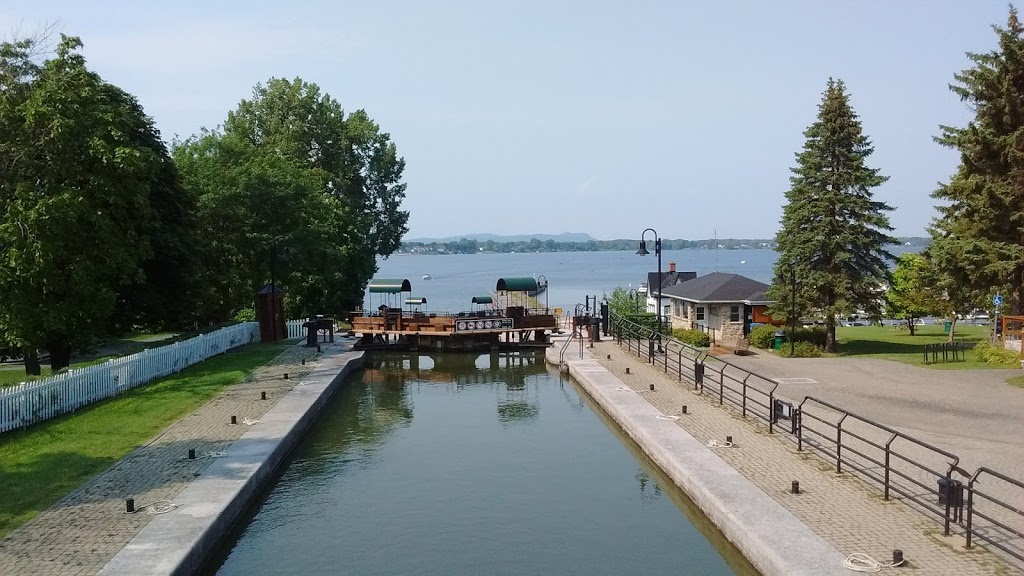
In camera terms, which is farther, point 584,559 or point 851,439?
point 851,439

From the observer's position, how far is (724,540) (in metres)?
13.8

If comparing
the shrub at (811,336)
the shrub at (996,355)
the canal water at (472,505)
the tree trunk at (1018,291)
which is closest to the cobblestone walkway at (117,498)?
the canal water at (472,505)

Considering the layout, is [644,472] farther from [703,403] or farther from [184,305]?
[184,305]

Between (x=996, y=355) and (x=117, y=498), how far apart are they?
29.4m

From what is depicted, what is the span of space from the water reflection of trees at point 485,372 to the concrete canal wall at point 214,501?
23.7 ft

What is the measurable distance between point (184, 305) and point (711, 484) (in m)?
25.5

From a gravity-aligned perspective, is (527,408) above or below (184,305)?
below

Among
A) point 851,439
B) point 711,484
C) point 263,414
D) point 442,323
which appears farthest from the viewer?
point 442,323

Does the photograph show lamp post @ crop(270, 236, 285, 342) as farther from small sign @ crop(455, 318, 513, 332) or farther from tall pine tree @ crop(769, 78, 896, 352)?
tall pine tree @ crop(769, 78, 896, 352)

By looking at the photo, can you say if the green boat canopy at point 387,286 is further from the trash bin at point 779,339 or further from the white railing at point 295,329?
the trash bin at point 779,339

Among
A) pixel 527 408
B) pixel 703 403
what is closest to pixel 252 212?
pixel 527 408

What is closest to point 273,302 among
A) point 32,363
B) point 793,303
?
point 32,363

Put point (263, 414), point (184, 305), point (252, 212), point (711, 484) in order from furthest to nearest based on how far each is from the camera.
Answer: point (252, 212)
point (184, 305)
point (263, 414)
point (711, 484)

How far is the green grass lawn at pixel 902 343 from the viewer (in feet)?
103
